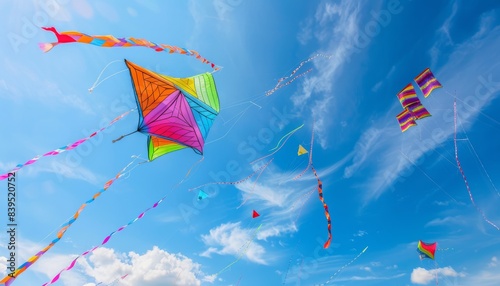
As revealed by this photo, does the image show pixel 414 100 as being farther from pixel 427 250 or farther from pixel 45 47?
pixel 45 47

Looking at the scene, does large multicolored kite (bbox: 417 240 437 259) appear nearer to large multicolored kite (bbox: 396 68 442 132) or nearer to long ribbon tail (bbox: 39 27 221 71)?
large multicolored kite (bbox: 396 68 442 132)

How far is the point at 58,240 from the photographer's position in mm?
6227

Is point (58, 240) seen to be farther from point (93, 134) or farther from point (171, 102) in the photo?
point (171, 102)

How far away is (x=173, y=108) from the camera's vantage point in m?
9.44

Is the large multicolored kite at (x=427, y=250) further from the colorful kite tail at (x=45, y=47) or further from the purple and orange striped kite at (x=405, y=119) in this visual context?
the colorful kite tail at (x=45, y=47)

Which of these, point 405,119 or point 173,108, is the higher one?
point 405,119

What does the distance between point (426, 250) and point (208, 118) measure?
1881cm

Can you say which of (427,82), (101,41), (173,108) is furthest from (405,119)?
(101,41)

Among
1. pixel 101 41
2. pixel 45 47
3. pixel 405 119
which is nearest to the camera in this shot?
pixel 45 47

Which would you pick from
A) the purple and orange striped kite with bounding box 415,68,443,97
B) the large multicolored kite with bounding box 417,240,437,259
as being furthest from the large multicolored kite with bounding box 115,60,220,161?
the large multicolored kite with bounding box 417,240,437,259

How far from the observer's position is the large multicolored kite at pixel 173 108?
8594 millimetres

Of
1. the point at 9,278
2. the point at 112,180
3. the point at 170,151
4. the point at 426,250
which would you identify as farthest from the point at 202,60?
the point at 426,250

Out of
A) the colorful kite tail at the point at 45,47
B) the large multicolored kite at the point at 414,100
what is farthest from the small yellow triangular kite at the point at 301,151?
the colorful kite tail at the point at 45,47

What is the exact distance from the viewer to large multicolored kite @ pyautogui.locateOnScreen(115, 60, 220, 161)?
859 centimetres
